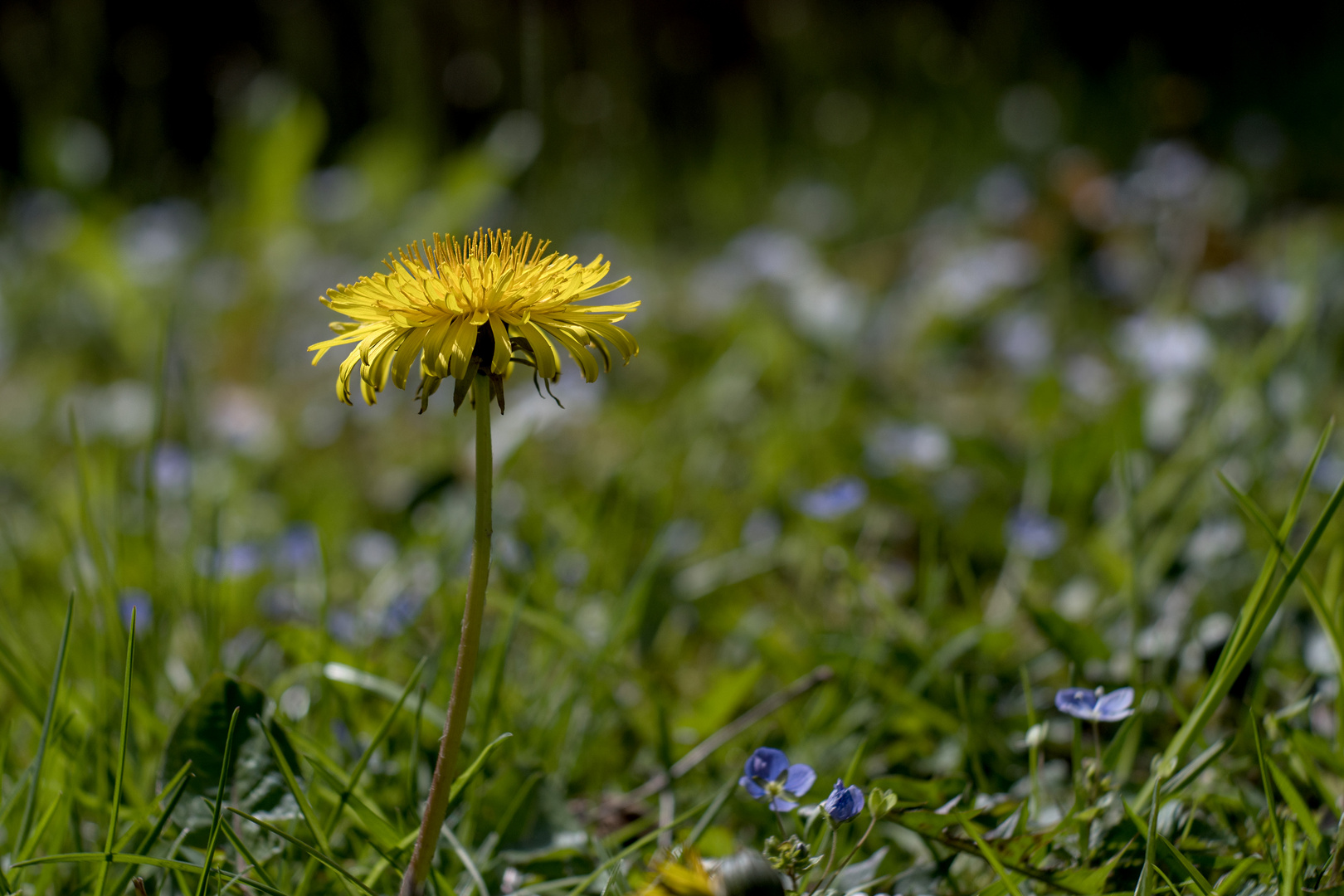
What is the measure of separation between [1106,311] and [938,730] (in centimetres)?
186

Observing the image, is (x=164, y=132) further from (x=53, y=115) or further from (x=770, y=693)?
(x=770, y=693)

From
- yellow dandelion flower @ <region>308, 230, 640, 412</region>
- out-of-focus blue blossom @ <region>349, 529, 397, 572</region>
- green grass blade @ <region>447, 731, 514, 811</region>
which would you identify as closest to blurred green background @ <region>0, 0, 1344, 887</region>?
out-of-focus blue blossom @ <region>349, 529, 397, 572</region>

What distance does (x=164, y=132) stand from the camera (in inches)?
190

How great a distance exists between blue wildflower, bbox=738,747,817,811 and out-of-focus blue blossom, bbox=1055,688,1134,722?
214mm

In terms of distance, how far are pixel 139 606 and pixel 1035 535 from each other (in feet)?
3.79

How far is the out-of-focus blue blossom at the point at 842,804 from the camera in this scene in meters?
0.72

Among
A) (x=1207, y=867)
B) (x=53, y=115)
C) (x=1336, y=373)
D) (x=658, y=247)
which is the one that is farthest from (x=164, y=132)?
Result: (x=1207, y=867)

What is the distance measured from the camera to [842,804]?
727mm

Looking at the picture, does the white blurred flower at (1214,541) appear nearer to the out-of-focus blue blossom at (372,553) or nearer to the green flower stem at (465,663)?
the green flower stem at (465,663)

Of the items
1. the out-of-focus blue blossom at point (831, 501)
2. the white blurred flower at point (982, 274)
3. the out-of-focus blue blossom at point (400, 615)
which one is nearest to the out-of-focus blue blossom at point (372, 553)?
the out-of-focus blue blossom at point (400, 615)

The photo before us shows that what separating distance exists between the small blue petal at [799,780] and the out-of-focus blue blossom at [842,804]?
0.05 m

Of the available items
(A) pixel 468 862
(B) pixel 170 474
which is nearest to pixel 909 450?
(A) pixel 468 862

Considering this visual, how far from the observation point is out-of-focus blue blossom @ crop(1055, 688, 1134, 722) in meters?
0.81

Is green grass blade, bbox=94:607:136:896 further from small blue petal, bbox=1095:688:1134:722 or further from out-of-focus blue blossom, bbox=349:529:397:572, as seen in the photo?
out-of-focus blue blossom, bbox=349:529:397:572
